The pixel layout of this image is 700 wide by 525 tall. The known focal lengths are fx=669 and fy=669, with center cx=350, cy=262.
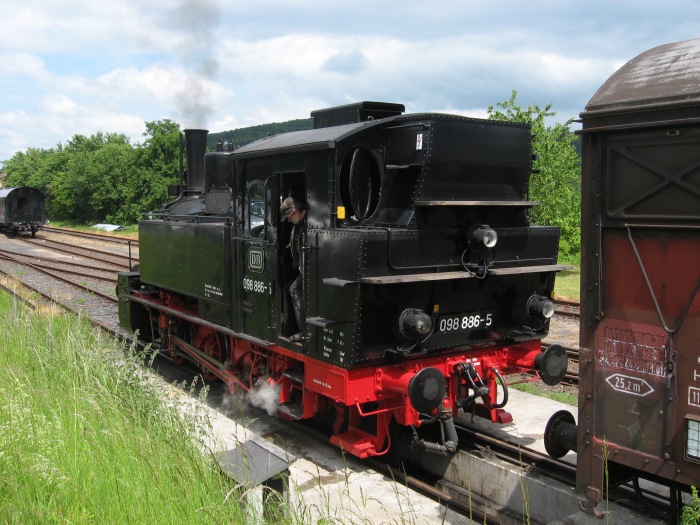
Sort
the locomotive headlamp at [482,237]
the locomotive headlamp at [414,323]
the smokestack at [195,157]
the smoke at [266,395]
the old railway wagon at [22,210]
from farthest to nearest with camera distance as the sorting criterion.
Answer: the old railway wagon at [22,210], the smokestack at [195,157], the smoke at [266,395], the locomotive headlamp at [482,237], the locomotive headlamp at [414,323]

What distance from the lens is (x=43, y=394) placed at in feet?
19.0

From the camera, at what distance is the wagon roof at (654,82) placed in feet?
12.3

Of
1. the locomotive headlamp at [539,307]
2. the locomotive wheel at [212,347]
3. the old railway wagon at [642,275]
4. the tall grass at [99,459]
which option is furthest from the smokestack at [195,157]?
the old railway wagon at [642,275]

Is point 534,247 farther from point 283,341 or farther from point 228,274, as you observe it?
point 228,274

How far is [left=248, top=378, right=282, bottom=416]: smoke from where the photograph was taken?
7.35 meters

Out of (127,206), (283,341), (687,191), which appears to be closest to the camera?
(687,191)

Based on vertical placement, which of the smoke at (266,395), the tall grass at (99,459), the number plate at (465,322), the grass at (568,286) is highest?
the number plate at (465,322)

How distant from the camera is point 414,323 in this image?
576 cm

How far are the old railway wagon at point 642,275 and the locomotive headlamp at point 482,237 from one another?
6.01 ft

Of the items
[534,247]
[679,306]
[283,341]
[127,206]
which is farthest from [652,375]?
[127,206]

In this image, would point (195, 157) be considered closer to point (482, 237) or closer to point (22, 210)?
point (482, 237)

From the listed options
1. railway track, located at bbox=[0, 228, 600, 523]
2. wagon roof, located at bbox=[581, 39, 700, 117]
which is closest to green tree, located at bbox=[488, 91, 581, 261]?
railway track, located at bbox=[0, 228, 600, 523]

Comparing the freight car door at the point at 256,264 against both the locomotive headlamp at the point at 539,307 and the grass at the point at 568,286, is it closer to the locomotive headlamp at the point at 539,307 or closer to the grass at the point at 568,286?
the locomotive headlamp at the point at 539,307

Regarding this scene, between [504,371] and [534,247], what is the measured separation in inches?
52.4
